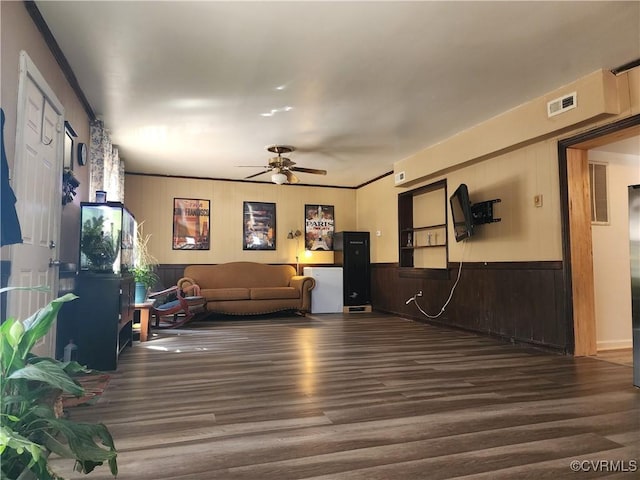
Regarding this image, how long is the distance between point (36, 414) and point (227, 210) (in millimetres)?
7213

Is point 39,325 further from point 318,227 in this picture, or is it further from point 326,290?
point 318,227

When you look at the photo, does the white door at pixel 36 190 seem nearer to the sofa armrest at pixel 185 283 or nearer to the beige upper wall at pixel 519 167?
the sofa armrest at pixel 185 283

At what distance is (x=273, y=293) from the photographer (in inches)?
286

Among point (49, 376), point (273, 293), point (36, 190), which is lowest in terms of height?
point (273, 293)

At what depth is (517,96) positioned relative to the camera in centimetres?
420

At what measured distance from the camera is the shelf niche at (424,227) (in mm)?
6359

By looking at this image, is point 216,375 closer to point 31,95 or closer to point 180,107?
point 31,95

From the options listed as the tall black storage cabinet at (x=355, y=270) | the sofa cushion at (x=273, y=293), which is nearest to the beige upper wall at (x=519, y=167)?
the tall black storage cabinet at (x=355, y=270)

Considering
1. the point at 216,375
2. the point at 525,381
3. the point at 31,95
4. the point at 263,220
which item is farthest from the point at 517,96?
the point at 263,220

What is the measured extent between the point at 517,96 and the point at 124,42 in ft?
12.2

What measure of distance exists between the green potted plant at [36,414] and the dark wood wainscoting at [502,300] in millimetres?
4273

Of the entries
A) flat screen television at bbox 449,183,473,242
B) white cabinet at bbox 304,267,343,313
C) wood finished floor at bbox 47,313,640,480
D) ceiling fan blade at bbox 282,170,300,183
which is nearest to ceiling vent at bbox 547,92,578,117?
flat screen television at bbox 449,183,473,242

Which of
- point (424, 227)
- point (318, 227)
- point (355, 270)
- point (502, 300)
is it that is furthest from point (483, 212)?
point (318, 227)

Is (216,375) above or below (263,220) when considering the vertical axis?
below
